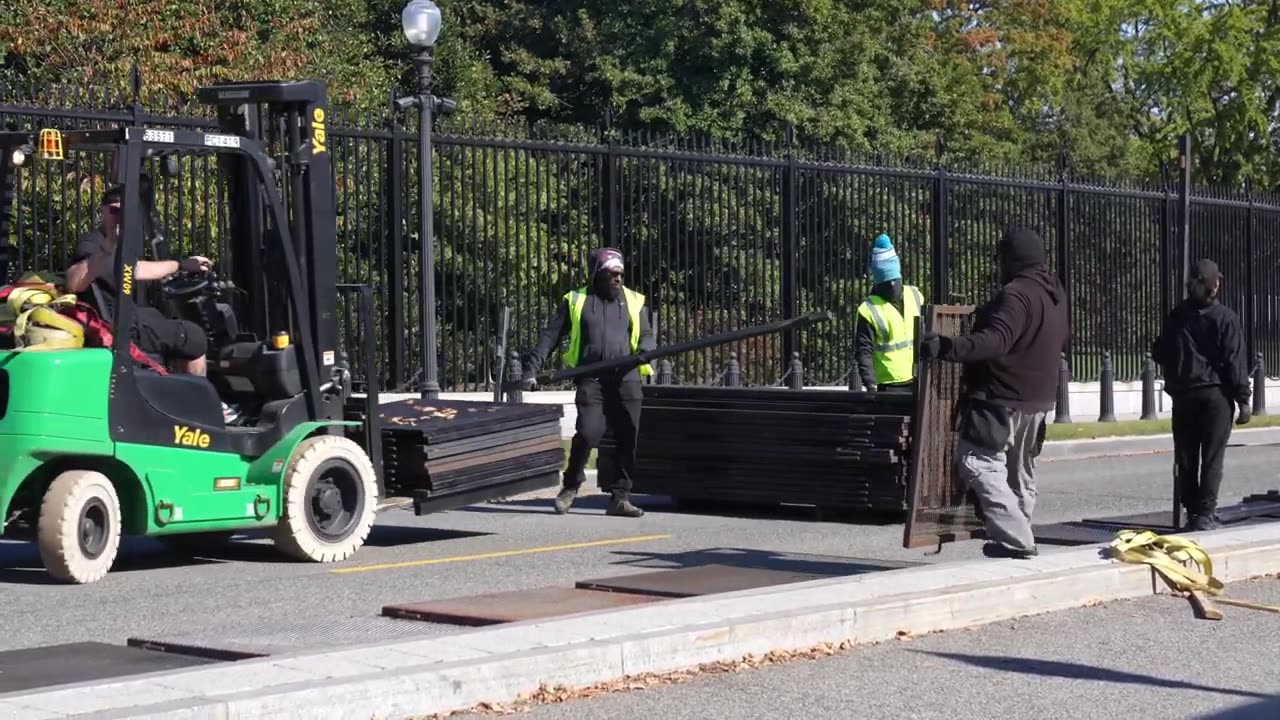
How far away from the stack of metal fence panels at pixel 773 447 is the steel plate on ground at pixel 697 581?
2.88m

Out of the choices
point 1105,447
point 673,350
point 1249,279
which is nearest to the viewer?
point 673,350

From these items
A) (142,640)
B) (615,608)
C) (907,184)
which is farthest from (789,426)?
(907,184)

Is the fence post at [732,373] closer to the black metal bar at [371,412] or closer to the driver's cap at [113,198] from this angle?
the black metal bar at [371,412]

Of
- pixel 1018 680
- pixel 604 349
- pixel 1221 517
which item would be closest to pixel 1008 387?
pixel 1018 680

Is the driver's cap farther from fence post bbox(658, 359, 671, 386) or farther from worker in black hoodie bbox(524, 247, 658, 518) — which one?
fence post bbox(658, 359, 671, 386)

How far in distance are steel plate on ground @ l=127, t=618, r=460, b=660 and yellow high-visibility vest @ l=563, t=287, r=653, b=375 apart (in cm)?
529

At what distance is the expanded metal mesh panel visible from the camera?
32.7 feet

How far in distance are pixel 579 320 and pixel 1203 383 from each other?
14.3 ft

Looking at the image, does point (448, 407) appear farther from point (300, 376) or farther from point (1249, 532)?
point (1249, 532)

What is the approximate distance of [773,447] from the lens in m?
13.4

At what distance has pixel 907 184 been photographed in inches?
933

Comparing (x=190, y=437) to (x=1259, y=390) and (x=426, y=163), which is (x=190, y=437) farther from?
(x=1259, y=390)

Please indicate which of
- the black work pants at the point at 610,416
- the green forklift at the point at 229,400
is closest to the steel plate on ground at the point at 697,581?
the green forklift at the point at 229,400

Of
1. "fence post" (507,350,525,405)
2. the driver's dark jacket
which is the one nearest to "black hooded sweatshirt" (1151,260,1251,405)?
the driver's dark jacket
